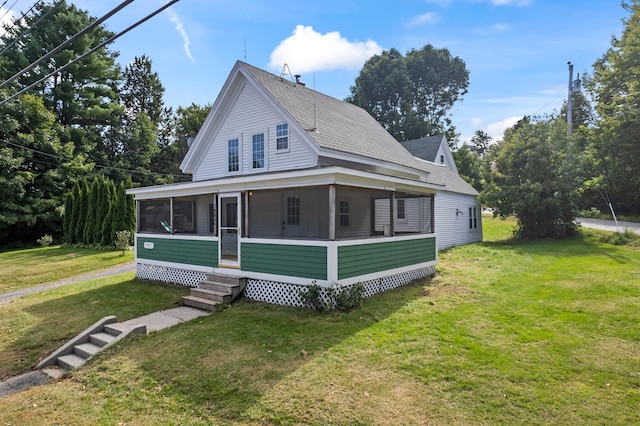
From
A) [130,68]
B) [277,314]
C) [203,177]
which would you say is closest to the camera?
[277,314]

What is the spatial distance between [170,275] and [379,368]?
9.10 meters

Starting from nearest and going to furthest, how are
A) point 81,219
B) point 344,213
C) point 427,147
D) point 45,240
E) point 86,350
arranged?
point 86,350 < point 344,213 < point 81,219 < point 427,147 < point 45,240

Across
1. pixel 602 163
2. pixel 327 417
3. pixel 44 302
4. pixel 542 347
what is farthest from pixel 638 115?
pixel 44 302

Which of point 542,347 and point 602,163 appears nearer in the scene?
point 542,347

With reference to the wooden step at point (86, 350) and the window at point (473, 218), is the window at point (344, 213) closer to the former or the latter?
the wooden step at point (86, 350)

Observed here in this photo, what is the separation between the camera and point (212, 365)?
5434 millimetres

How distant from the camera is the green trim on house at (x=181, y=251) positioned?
10438mm

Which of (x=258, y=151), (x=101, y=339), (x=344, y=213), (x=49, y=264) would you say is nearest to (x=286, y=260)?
(x=101, y=339)

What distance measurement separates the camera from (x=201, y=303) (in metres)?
8.87

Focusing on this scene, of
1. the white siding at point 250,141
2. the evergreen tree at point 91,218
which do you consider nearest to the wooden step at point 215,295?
the white siding at point 250,141

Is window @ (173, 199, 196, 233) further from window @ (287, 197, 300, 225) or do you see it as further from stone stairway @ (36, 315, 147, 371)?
stone stairway @ (36, 315, 147, 371)

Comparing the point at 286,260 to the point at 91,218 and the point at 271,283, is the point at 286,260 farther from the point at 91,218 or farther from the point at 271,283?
the point at 91,218

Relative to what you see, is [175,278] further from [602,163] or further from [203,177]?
[602,163]

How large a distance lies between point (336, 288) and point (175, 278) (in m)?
6.55
